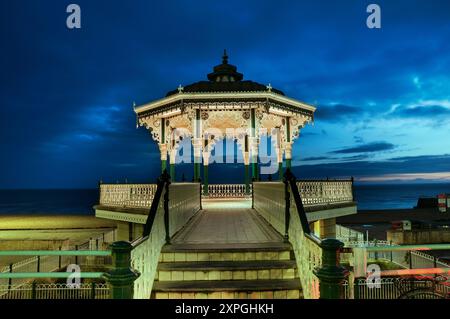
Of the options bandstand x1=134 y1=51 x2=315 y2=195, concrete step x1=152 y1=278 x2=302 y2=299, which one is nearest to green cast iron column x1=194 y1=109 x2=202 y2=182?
bandstand x1=134 y1=51 x2=315 y2=195

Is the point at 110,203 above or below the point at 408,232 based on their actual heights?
above

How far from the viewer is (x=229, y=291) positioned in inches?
212

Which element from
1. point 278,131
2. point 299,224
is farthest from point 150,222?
point 278,131

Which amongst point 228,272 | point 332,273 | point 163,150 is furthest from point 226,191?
point 332,273

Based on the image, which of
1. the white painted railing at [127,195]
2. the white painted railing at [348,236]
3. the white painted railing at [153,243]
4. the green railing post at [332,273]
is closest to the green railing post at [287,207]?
the white painted railing at [153,243]

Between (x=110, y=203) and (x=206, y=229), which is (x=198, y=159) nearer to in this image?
(x=110, y=203)

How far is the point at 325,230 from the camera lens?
48.9 feet

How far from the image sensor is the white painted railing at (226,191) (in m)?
19.2

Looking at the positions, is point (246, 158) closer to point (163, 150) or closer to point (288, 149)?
point (288, 149)

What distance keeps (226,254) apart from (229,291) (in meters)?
1.03

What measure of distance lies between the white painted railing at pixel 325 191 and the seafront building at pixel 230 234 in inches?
1.7

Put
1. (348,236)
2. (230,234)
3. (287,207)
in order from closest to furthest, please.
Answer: (287,207), (230,234), (348,236)
